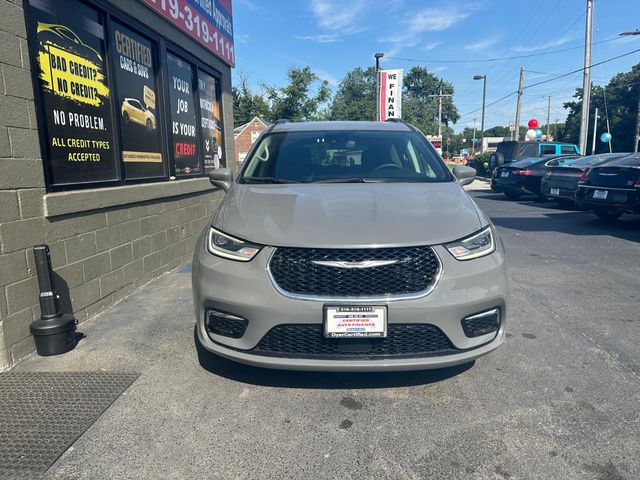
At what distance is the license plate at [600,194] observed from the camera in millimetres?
8094

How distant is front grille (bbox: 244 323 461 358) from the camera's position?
8.00 ft

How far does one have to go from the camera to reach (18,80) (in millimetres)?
3262

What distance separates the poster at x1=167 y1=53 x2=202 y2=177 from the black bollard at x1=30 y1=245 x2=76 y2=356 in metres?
3.10

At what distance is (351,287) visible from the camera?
2.44 meters

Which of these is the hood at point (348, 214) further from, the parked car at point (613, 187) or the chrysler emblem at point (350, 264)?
the parked car at point (613, 187)

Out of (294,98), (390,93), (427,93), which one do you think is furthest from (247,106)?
(427,93)

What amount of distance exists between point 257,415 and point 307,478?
1.90 feet

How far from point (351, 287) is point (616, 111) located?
56.8 m

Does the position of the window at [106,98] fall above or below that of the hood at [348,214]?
above

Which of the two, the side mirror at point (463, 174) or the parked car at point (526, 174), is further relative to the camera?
the parked car at point (526, 174)

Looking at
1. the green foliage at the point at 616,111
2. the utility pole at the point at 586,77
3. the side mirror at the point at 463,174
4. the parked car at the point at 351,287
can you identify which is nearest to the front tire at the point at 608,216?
the side mirror at the point at 463,174

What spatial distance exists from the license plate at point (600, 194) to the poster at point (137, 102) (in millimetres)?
7322

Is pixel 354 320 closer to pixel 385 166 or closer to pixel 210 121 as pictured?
pixel 385 166

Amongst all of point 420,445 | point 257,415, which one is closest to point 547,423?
point 420,445
